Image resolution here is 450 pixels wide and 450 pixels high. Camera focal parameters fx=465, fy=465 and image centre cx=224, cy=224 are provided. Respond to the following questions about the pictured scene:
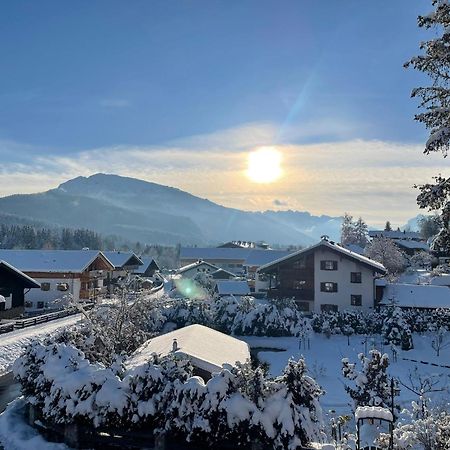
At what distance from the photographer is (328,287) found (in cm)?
4100

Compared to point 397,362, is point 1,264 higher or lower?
higher

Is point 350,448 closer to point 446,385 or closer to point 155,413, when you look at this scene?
point 155,413

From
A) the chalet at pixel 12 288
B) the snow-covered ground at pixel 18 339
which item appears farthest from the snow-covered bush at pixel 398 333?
the chalet at pixel 12 288

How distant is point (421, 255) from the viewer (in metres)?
76.9

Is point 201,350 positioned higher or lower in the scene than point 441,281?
higher

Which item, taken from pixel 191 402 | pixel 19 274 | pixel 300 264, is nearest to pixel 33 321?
pixel 19 274

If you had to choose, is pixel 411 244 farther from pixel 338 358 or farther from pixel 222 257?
pixel 338 358

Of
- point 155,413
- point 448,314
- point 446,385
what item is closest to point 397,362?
point 446,385

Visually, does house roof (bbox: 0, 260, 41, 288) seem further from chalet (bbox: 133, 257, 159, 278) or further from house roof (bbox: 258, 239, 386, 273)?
chalet (bbox: 133, 257, 159, 278)

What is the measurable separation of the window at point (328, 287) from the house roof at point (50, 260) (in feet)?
85.8

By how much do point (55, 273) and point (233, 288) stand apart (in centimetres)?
2037

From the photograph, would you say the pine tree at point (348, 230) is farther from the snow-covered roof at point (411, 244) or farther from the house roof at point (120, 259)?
the house roof at point (120, 259)

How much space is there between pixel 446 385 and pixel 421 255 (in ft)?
189

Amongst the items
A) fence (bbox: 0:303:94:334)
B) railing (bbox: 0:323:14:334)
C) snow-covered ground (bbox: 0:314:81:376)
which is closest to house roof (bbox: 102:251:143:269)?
fence (bbox: 0:303:94:334)
